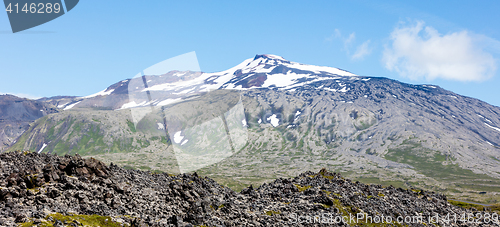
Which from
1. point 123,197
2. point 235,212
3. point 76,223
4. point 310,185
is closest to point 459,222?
point 310,185

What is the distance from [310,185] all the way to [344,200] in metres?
17.2

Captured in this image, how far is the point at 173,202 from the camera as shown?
70.5 meters

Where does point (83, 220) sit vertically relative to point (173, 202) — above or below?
above

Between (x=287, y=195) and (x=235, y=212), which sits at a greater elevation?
(x=235, y=212)

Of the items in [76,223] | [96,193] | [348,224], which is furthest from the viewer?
[348,224]

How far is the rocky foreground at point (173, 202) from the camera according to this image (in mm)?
51475

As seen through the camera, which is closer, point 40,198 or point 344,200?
point 40,198

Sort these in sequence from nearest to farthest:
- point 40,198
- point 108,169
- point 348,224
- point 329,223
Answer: point 40,198 < point 108,169 < point 329,223 < point 348,224

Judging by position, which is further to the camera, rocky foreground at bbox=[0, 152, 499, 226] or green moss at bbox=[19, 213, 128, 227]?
rocky foreground at bbox=[0, 152, 499, 226]

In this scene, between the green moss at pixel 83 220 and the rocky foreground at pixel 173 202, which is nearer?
the green moss at pixel 83 220

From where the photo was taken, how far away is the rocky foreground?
51475mm

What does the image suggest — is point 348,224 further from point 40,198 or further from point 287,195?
point 40,198

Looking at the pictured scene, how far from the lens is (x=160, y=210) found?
64.4 meters

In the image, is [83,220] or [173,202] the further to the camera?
[173,202]
